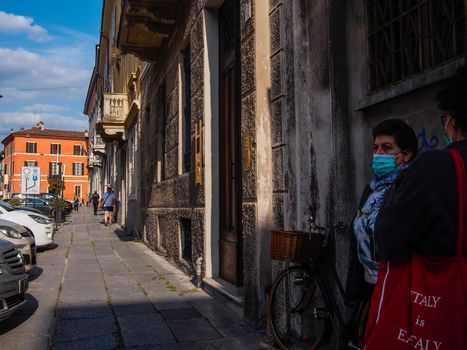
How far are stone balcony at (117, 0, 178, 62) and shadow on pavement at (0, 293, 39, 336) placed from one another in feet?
18.9

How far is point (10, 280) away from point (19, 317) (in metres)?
1.04

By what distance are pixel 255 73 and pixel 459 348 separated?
3.77 metres

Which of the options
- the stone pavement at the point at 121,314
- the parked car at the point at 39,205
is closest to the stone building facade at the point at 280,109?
the stone pavement at the point at 121,314

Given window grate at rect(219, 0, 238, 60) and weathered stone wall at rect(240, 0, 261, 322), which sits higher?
window grate at rect(219, 0, 238, 60)

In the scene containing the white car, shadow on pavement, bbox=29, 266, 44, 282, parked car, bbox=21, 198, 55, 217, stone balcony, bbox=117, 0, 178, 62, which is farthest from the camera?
parked car, bbox=21, 198, 55, 217

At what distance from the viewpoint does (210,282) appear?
6609 millimetres

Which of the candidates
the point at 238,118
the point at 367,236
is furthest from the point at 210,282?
the point at 367,236

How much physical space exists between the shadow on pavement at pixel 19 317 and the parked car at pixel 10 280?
0.31 meters

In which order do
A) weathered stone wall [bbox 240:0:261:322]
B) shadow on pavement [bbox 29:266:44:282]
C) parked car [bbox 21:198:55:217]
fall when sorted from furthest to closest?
parked car [bbox 21:198:55:217]
shadow on pavement [bbox 29:266:44:282]
weathered stone wall [bbox 240:0:261:322]

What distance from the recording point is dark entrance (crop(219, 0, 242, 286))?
20.2 feet

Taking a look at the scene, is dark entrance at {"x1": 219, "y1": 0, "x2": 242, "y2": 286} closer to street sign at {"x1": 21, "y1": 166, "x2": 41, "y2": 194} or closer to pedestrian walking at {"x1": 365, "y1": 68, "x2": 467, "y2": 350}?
pedestrian walking at {"x1": 365, "y1": 68, "x2": 467, "y2": 350}

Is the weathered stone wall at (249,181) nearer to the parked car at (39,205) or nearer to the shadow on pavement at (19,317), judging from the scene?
the shadow on pavement at (19,317)

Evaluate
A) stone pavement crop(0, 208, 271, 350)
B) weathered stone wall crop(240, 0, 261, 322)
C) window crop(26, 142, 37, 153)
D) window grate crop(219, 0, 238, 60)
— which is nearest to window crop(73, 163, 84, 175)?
window crop(26, 142, 37, 153)

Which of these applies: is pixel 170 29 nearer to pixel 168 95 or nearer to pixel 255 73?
pixel 168 95
